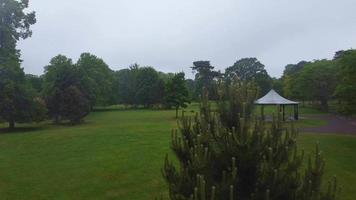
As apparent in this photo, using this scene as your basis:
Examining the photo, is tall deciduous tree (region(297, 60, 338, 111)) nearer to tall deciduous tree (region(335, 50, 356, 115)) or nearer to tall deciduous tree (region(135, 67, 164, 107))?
tall deciduous tree (region(135, 67, 164, 107))

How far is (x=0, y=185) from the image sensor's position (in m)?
17.4

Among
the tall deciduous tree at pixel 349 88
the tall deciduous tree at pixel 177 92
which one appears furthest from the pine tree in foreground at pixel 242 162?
the tall deciduous tree at pixel 177 92

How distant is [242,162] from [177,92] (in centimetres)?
4529

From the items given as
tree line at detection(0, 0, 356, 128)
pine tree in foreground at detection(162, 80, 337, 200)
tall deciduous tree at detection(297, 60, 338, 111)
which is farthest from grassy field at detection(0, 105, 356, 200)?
tall deciduous tree at detection(297, 60, 338, 111)

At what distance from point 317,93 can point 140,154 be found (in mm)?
50534

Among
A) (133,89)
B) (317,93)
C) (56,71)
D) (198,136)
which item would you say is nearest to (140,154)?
(198,136)

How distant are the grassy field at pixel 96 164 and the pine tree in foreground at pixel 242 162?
331 inches

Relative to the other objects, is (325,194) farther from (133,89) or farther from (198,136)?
(133,89)

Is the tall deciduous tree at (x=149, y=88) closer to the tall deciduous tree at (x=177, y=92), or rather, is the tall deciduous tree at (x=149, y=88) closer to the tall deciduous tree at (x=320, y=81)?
the tall deciduous tree at (x=177, y=92)

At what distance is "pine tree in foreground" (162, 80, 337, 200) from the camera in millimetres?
7207

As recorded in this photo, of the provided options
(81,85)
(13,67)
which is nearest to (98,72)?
(81,85)

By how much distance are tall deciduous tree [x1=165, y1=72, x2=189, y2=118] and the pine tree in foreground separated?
43.3 metres

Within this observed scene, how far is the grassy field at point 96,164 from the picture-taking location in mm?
16562

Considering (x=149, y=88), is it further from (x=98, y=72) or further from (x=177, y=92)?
(x=177, y=92)
